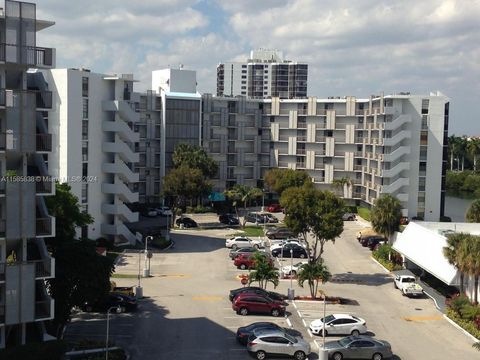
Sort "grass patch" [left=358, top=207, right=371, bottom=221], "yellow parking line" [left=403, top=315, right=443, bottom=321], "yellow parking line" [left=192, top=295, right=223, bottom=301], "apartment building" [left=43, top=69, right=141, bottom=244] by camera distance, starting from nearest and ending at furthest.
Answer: "yellow parking line" [left=403, top=315, right=443, bottom=321] < "yellow parking line" [left=192, top=295, right=223, bottom=301] < "apartment building" [left=43, top=69, right=141, bottom=244] < "grass patch" [left=358, top=207, right=371, bottom=221]

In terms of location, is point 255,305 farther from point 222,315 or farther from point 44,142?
point 44,142

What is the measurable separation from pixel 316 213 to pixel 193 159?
127ft

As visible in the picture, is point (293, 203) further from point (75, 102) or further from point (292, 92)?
point (292, 92)

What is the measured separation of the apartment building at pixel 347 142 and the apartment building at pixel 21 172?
63741 mm

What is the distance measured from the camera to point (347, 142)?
324ft

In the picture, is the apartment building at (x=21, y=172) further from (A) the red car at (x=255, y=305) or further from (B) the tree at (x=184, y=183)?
(B) the tree at (x=184, y=183)

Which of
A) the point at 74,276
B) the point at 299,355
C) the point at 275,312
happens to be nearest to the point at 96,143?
the point at 275,312

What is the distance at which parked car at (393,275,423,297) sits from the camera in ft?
157

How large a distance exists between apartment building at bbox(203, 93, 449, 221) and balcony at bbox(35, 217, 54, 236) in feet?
208

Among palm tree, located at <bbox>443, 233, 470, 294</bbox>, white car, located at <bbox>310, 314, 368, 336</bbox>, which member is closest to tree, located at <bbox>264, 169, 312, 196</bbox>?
palm tree, located at <bbox>443, 233, 470, 294</bbox>

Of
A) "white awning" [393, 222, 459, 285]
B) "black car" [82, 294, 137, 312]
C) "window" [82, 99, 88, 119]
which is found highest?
"window" [82, 99, 88, 119]

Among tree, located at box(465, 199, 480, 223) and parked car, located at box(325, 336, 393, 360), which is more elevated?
tree, located at box(465, 199, 480, 223)

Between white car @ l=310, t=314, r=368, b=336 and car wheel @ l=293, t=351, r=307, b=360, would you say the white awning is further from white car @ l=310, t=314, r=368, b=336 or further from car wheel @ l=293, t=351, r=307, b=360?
car wheel @ l=293, t=351, r=307, b=360

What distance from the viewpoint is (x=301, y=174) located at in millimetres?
85438
